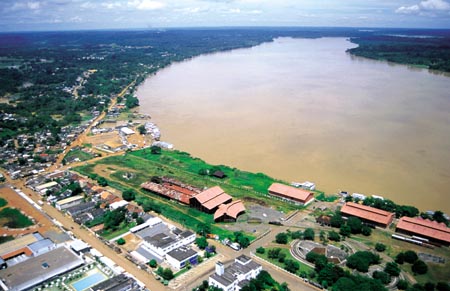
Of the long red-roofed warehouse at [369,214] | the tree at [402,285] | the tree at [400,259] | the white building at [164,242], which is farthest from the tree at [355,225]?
the white building at [164,242]

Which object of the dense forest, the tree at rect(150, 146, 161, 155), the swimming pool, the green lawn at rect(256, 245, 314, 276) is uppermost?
the dense forest

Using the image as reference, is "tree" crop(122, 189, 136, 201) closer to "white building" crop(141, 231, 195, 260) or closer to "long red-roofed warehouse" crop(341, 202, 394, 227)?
"white building" crop(141, 231, 195, 260)

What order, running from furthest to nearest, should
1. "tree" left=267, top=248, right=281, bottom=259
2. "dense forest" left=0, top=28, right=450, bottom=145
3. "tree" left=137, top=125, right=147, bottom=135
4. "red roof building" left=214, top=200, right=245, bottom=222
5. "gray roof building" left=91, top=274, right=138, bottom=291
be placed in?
"dense forest" left=0, top=28, right=450, bottom=145 < "tree" left=137, top=125, right=147, bottom=135 < "red roof building" left=214, top=200, right=245, bottom=222 < "tree" left=267, top=248, right=281, bottom=259 < "gray roof building" left=91, top=274, right=138, bottom=291

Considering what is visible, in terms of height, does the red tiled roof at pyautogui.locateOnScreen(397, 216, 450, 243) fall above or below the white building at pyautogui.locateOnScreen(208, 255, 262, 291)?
above

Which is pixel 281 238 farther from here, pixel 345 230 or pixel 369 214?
pixel 369 214

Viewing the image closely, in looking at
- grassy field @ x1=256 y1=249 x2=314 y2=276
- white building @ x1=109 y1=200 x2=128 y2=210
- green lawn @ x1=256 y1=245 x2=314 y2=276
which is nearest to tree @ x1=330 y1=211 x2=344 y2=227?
grassy field @ x1=256 y1=249 x2=314 y2=276

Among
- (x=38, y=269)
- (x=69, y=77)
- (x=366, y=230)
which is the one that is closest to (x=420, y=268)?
(x=366, y=230)

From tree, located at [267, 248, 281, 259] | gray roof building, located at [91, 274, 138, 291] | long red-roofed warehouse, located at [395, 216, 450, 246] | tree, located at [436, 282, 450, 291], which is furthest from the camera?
long red-roofed warehouse, located at [395, 216, 450, 246]
